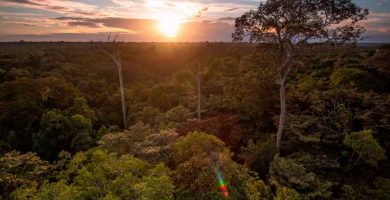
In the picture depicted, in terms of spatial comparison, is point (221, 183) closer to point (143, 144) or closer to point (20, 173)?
point (143, 144)

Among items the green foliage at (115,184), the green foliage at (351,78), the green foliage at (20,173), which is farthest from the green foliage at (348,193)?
the green foliage at (351,78)

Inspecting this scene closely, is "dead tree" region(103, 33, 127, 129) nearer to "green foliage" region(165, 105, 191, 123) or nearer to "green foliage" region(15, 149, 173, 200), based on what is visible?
"green foliage" region(165, 105, 191, 123)

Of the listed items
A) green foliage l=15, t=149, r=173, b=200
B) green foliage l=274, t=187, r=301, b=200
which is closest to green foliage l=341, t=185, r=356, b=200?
green foliage l=274, t=187, r=301, b=200

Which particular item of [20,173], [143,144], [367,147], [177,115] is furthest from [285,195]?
[177,115]

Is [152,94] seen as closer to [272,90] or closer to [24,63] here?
[272,90]

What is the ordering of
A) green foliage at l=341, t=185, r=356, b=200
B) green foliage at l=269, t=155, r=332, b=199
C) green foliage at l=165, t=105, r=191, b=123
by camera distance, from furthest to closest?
green foliage at l=165, t=105, r=191, b=123
green foliage at l=341, t=185, r=356, b=200
green foliage at l=269, t=155, r=332, b=199

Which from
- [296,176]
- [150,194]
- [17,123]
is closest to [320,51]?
[296,176]
